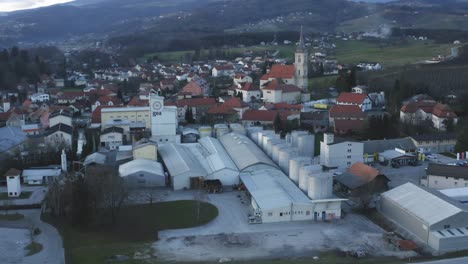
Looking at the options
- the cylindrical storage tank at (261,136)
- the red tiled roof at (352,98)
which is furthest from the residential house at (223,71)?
the cylindrical storage tank at (261,136)

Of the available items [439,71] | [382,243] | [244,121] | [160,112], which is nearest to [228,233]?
[382,243]

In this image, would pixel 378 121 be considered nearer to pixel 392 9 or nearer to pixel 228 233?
pixel 228 233

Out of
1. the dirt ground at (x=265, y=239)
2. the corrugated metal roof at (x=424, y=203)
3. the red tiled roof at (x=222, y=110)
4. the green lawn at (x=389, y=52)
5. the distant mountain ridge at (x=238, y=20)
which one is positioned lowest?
the dirt ground at (x=265, y=239)

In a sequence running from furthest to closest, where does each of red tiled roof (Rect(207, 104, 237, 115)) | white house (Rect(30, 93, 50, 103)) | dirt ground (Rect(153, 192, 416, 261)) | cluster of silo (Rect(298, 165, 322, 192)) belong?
white house (Rect(30, 93, 50, 103)) → red tiled roof (Rect(207, 104, 237, 115)) → cluster of silo (Rect(298, 165, 322, 192)) → dirt ground (Rect(153, 192, 416, 261))

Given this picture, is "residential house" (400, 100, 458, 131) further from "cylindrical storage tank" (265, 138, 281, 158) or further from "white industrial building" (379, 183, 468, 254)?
"white industrial building" (379, 183, 468, 254)

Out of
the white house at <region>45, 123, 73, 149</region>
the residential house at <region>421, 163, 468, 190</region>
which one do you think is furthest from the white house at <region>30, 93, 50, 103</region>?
the residential house at <region>421, 163, 468, 190</region>

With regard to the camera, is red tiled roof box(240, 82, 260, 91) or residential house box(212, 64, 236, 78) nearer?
red tiled roof box(240, 82, 260, 91)

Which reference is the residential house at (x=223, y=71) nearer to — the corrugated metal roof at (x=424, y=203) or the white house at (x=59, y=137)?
the white house at (x=59, y=137)
